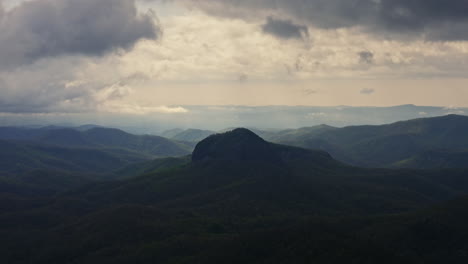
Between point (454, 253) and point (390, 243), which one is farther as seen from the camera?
point (390, 243)

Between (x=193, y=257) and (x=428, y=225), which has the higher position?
(x=428, y=225)

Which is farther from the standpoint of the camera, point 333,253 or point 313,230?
point 313,230

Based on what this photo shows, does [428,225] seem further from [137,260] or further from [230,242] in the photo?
[137,260]

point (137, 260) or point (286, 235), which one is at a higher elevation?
point (286, 235)

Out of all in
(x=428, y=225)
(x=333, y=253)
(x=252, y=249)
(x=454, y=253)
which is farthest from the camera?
(x=428, y=225)

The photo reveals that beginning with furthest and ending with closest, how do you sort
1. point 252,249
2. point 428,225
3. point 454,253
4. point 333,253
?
point 428,225, point 252,249, point 454,253, point 333,253

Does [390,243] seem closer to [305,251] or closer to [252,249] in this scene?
[305,251]

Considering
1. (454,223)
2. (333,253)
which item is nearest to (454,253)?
(454,223)

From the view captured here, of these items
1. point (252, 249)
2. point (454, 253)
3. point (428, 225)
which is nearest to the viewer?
point (454, 253)

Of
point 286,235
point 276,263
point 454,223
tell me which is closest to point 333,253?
point 276,263
